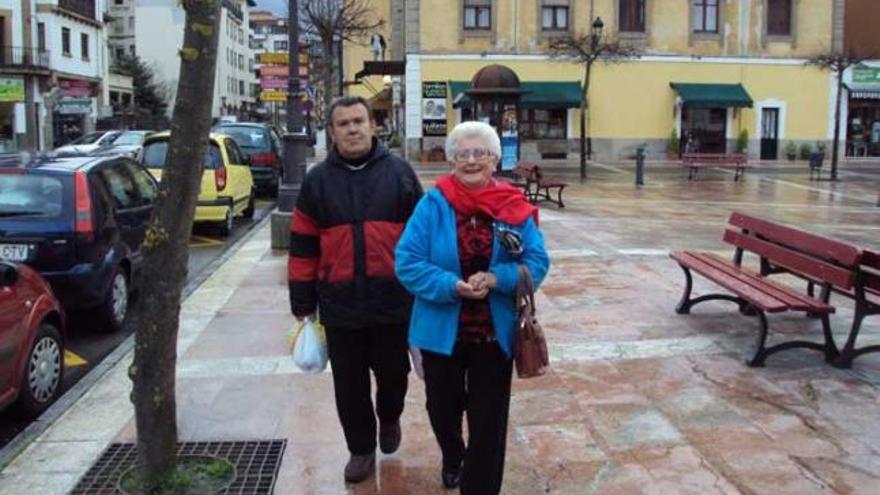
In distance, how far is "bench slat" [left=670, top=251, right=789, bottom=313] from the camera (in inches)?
237

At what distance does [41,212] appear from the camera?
7.57 meters

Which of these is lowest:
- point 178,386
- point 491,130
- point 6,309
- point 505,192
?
point 178,386

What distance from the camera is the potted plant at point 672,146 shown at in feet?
124

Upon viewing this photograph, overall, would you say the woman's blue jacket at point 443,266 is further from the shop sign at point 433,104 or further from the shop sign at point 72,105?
the shop sign at point 72,105

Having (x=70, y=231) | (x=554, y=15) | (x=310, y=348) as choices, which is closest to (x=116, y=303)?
(x=70, y=231)

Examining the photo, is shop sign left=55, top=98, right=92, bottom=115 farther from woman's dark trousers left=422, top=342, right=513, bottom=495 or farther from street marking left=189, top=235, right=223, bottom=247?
woman's dark trousers left=422, top=342, right=513, bottom=495

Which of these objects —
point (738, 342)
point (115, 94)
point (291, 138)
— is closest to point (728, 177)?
point (291, 138)

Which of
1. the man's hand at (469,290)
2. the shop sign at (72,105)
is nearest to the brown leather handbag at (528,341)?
the man's hand at (469,290)

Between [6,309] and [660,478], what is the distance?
3780 mm

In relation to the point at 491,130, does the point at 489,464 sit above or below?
below

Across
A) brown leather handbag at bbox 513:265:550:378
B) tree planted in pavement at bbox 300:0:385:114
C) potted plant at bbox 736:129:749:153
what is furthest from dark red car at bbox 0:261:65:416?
potted plant at bbox 736:129:749:153

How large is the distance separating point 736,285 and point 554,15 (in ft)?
106

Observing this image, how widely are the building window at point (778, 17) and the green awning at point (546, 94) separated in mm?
8835

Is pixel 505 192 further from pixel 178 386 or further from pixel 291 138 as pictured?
pixel 291 138
